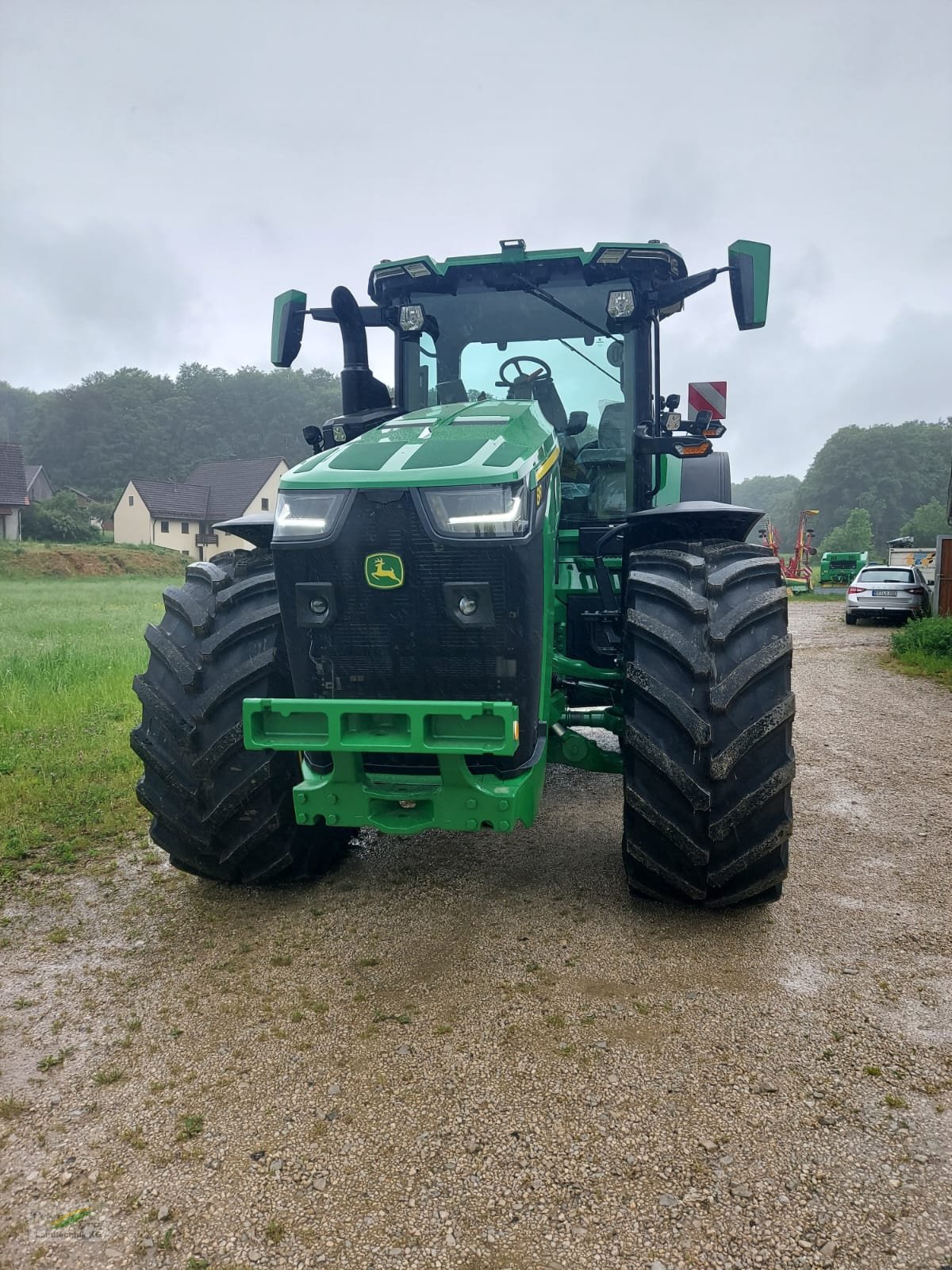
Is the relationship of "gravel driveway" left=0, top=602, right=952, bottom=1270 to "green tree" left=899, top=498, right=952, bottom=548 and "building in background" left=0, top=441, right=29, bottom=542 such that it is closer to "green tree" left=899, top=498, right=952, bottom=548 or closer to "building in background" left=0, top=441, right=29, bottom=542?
"building in background" left=0, top=441, right=29, bottom=542

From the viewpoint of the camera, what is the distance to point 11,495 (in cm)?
4566

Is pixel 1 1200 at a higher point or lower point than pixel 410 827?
lower

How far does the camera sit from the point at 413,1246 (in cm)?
188

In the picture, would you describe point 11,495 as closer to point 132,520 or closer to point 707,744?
point 132,520

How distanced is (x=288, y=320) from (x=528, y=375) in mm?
1257

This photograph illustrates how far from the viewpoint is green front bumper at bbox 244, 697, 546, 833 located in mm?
2877

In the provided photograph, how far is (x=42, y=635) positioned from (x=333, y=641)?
1297 cm

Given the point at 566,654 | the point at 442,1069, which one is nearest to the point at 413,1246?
the point at 442,1069

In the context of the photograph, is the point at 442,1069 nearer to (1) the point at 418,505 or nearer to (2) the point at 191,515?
(1) the point at 418,505

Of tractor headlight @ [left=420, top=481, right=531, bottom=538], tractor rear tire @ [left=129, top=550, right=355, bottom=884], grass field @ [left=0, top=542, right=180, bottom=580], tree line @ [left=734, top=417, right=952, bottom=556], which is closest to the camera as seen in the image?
tractor headlight @ [left=420, top=481, right=531, bottom=538]

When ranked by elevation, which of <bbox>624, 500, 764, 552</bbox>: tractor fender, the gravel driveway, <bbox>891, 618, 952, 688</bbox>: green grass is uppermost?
<bbox>624, 500, 764, 552</bbox>: tractor fender

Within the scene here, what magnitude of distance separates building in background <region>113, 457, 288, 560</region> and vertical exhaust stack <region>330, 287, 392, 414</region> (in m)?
49.6

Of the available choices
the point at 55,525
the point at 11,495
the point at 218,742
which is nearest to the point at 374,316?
the point at 218,742

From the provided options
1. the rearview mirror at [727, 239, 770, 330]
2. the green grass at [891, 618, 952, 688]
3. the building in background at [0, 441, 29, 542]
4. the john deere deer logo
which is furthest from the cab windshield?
the building in background at [0, 441, 29, 542]
